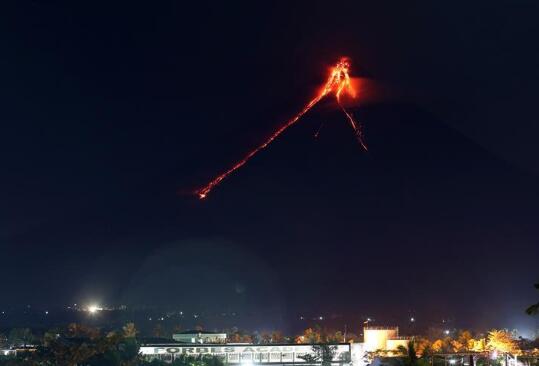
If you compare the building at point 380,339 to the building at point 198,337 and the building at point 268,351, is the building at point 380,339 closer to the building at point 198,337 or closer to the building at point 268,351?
the building at point 268,351

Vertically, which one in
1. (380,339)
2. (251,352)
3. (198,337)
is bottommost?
(251,352)

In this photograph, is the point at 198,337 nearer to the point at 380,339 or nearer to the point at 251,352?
the point at 251,352

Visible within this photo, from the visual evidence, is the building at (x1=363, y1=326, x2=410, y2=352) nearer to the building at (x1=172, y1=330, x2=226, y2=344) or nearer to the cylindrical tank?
the cylindrical tank

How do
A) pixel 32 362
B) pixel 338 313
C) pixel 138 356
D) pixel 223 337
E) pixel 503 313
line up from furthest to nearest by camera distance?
1. pixel 338 313
2. pixel 503 313
3. pixel 223 337
4. pixel 138 356
5. pixel 32 362

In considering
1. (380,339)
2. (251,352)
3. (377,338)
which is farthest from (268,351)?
(380,339)

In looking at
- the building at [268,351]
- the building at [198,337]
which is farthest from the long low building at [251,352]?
the building at [198,337]

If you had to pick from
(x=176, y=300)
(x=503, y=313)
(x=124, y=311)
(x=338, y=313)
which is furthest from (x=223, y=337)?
(x=176, y=300)

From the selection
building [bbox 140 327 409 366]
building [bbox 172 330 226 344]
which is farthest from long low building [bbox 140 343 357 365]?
building [bbox 172 330 226 344]

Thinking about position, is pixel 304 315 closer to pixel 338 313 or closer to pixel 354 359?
pixel 338 313
